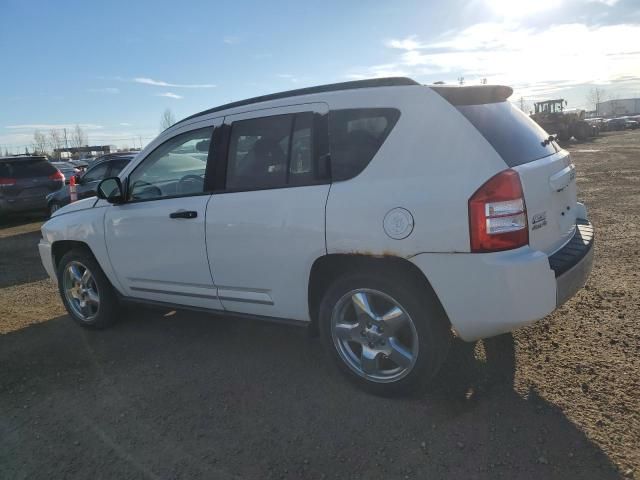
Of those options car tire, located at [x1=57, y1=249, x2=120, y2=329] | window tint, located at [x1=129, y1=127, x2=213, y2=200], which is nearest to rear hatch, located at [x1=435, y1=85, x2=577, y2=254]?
window tint, located at [x1=129, y1=127, x2=213, y2=200]

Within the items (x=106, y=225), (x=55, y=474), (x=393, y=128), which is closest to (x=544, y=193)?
(x=393, y=128)

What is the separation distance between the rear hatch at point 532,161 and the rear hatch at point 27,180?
12.7 metres

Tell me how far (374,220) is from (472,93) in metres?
1.00

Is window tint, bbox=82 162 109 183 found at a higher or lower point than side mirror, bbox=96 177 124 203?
higher

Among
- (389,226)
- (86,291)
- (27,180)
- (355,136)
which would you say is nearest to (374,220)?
(389,226)

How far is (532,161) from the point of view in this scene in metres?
2.93

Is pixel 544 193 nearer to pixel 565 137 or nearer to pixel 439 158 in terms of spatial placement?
pixel 439 158

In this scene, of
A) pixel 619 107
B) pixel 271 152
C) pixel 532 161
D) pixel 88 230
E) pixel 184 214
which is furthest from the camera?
pixel 619 107

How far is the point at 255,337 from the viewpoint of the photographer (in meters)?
4.32

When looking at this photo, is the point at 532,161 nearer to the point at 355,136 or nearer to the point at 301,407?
the point at 355,136

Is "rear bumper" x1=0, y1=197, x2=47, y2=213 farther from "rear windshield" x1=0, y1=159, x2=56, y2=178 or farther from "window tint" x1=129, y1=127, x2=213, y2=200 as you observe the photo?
"window tint" x1=129, y1=127, x2=213, y2=200

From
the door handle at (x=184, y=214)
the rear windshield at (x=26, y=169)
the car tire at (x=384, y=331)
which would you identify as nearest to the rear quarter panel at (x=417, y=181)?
the car tire at (x=384, y=331)

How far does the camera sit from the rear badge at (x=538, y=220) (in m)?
2.77

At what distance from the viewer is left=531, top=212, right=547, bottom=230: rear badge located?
2.77 m
